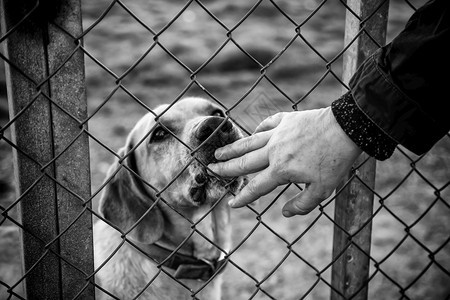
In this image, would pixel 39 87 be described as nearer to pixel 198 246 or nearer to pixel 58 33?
pixel 58 33

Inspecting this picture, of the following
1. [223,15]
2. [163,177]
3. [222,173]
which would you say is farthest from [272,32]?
[222,173]

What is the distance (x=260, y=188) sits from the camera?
136 centimetres

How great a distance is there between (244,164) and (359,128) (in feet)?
1.20

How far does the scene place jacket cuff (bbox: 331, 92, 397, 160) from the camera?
1262 mm

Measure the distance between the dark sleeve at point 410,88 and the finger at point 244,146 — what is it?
236 mm

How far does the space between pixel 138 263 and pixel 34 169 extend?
1054 mm

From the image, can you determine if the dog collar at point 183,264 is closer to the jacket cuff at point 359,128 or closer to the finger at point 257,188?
the finger at point 257,188

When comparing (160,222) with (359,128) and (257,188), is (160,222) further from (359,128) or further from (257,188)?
(359,128)

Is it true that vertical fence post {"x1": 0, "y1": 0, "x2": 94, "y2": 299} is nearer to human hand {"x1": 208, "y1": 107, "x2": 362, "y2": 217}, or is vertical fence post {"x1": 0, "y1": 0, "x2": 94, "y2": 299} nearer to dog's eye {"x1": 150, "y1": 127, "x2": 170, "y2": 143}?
human hand {"x1": 208, "y1": 107, "x2": 362, "y2": 217}

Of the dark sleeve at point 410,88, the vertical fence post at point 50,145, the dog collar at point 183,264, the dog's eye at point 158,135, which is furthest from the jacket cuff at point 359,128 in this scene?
the dog's eye at point 158,135

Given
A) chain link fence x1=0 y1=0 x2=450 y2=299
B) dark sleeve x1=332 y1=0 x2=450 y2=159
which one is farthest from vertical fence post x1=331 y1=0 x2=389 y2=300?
dark sleeve x1=332 y1=0 x2=450 y2=159

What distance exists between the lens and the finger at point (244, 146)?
4.54 ft

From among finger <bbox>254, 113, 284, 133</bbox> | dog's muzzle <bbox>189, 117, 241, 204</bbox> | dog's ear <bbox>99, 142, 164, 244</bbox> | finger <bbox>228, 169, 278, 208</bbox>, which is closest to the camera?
finger <bbox>228, 169, 278, 208</bbox>

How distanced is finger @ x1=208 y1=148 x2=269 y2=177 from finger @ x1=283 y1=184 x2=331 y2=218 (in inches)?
5.7
